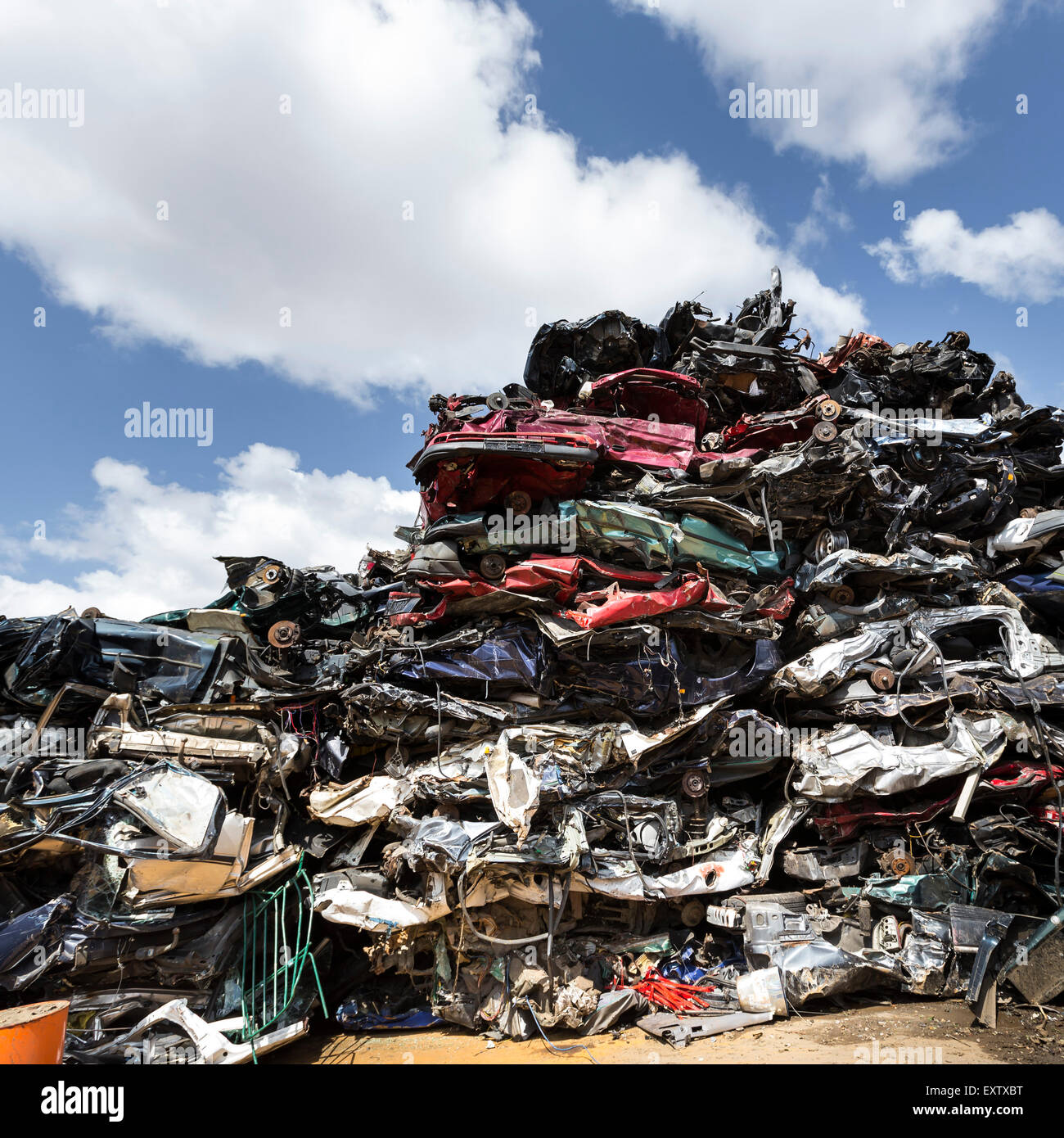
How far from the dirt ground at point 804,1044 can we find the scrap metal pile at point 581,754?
0.20m

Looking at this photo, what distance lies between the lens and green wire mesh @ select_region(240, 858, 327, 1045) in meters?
5.81

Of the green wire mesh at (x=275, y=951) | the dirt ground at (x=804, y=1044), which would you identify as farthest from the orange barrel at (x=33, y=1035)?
the dirt ground at (x=804, y=1044)

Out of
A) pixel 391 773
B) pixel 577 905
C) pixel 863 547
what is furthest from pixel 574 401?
pixel 577 905

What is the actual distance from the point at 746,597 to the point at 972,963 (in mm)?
3923

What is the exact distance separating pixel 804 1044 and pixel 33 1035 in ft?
16.9

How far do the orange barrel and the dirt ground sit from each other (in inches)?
105

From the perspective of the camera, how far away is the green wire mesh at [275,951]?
229 inches

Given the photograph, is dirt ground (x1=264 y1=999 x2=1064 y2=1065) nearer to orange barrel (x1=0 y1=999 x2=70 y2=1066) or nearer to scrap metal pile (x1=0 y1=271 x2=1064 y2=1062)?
scrap metal pile (x1=0 y1=271 x2=1064 y2=1062)

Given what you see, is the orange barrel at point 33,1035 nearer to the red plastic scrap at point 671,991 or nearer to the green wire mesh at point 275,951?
the green wire mesh at point 275,951

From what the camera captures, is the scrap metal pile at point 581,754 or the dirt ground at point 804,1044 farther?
the scrap metal pile at point 581,754

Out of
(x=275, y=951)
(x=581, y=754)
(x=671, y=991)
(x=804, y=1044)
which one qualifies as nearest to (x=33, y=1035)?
(x=275, y=951)

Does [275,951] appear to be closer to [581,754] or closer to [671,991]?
[581,754]

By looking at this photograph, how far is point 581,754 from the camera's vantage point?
6672 mm
